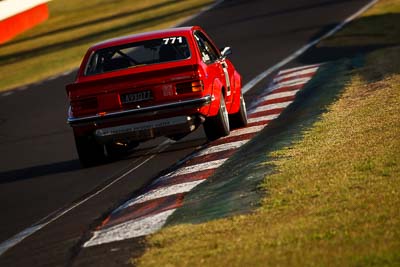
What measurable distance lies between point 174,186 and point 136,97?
9.59ft

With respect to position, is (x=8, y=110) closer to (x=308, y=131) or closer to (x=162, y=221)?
(x=308, y=131)

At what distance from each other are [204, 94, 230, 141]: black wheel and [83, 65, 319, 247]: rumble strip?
10cm

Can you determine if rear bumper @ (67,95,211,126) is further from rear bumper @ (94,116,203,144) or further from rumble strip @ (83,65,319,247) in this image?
rumble strip @ (83,65,319,247)

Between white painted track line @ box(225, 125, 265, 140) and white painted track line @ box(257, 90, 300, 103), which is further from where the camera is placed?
white painted track line @ box(257, 90, 300, 103)

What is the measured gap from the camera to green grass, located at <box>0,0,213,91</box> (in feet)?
98.3

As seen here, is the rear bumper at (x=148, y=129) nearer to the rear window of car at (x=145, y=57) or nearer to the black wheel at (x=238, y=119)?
the rear window of car at (x=145, y=57)

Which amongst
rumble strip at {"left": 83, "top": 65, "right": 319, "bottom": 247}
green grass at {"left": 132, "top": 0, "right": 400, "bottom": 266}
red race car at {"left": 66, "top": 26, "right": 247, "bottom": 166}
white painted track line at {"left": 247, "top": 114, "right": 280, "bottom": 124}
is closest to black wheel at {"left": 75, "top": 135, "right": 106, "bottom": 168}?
red race car at {"left": 66, "top": 26, "right": 247, "bottom": 166}

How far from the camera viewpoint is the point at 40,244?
870 cm

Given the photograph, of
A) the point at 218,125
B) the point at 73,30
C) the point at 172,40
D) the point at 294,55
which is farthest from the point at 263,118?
the point at 73,30

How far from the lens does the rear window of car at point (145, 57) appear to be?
13578 mm

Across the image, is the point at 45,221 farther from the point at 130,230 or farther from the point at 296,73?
the point at 296,73

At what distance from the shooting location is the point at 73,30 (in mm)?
39125

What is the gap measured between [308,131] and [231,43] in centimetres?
1702

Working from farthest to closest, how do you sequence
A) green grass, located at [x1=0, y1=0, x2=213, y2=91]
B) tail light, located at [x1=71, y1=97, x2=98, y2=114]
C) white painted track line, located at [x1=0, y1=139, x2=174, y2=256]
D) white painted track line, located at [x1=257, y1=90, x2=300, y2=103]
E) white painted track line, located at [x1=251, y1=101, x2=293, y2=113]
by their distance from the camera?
green grass, located at [x1=0, y1=0, x2=213, y2=91], white painted track line, located at [x1=257, y1=90, x2=300, y2=103], white painted track line, located at [x1=251, y1=101, x2=293, y2=113], tail light, located at [x1=71, y1=97, x2=98, y2=114], white painted track line, located at [x1=0, y1=139, x2=174, y2=256]
